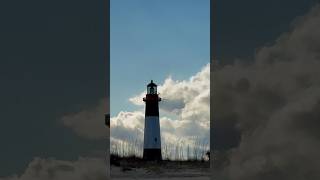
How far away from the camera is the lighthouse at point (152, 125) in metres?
13.8

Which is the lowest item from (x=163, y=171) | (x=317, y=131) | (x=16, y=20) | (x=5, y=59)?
(x=163, y=171)

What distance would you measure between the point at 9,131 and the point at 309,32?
3736mm

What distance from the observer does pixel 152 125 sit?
14672 mm

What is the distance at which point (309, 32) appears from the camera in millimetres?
7074

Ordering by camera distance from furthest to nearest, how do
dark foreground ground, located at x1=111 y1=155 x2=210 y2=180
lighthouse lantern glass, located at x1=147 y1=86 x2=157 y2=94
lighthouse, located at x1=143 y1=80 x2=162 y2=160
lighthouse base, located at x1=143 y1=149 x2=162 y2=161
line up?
lighthouse lantern glass, located at x1=147 y1=86 x2=157 y2=94 → lighthouse, located at x1=143 y1=80 x2=162 y2=160 → lighthouse base, located at x1=143 y1=149 x2=162 y2=161 → dark foreground ground, located at x1=111 y1=155 x2=210 y2=180

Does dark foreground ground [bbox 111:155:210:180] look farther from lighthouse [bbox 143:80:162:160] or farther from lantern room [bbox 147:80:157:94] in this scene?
lantern room [bbox 147:80:157:94]

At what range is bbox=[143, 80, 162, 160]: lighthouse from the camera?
45.3ft

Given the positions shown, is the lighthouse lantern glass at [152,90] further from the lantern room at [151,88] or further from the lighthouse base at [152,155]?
the lighthouse base at [152,155]

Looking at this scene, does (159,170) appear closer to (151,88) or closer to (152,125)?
(152,125)

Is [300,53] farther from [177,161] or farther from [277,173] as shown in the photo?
[177,161]

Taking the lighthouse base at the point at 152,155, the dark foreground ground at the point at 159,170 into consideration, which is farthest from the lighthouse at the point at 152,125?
the dark foreground ground at the point at 159,170

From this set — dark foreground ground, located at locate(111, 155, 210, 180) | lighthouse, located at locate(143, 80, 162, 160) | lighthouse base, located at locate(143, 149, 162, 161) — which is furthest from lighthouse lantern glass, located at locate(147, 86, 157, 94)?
dark foreground ground, located at locate(111, 155, 210, 180)

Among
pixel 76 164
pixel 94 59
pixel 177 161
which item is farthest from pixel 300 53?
pixel 177 161

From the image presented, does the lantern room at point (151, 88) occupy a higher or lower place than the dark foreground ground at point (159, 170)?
higher
